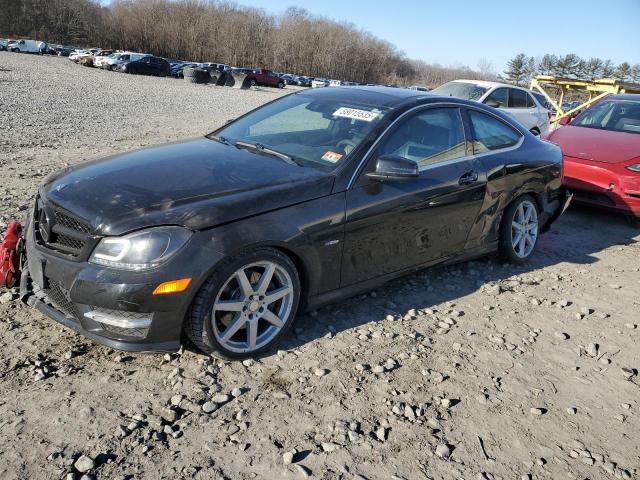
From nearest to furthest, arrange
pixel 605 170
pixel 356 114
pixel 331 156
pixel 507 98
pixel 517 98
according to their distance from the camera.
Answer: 1. pixel 331 156
2. pixel 356 114
3. pixel 605 170
4. pixel 507 98
5. pixel 517 98

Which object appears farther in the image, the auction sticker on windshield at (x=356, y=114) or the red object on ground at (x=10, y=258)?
the auction sticker on windshield at (x=356, y=114)

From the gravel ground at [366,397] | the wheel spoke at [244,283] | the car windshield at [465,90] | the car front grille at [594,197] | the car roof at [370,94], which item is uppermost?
the car windshield at [465,90]

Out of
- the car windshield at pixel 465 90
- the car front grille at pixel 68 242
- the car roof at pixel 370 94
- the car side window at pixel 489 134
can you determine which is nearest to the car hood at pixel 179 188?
the car front grille at pixel 68 242

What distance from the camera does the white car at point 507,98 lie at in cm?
1188

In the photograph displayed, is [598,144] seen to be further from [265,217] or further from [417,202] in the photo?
[265,217]

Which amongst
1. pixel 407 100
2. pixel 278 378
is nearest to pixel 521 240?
pixel 407 100

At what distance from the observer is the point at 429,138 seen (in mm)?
4293

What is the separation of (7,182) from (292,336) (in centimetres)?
471

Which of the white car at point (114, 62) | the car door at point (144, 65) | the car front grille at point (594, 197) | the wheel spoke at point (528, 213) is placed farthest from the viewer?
the car door at point (144, 65)

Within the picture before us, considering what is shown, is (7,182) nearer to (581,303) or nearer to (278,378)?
(278,378)

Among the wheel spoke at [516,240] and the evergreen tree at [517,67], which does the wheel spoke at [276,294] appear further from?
the evergreen tree at [517,67]

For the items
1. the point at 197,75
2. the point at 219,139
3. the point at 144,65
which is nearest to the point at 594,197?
the point at 219,139

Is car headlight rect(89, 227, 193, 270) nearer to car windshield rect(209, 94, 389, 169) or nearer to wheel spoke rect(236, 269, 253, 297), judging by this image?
wheel spoke rect(236, 269, 253, 297)

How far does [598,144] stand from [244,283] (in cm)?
624
